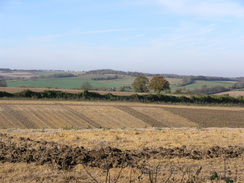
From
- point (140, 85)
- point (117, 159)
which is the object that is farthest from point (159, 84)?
point (117, 159)

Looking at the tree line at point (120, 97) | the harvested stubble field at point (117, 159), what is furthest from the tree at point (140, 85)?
the harvested stubble field at point (117, 159)

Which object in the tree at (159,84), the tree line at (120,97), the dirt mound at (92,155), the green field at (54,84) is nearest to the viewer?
the dirt mound at (92,155)

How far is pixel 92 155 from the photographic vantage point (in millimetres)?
12383

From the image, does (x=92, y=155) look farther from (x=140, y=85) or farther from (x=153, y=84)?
(x=140, y=85)

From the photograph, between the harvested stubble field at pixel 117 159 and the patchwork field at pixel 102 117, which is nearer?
the harvested stubble field at pixel 117 159

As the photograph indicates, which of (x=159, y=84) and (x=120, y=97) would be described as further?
(x=159, y=84)

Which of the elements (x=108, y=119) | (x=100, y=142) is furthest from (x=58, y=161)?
(x=108, y=119)

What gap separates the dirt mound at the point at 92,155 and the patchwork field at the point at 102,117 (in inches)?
620

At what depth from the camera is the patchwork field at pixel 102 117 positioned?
32.1m

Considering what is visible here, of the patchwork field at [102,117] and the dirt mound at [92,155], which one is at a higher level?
the dirt mound at [92,155]

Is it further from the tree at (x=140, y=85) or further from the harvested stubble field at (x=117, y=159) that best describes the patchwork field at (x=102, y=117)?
the tree at (x=140, y=85)

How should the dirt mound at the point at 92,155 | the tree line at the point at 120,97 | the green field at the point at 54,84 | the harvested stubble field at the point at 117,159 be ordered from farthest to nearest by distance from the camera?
the green field at the point at 54,84 → the tree line at the point at 120,97 → the dirt mound at the point at 92,155 → the harvested stubble field at the point at 117,159

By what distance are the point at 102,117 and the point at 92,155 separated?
2471cm

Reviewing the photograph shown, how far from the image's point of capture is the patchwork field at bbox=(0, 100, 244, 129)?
32.1 meters
